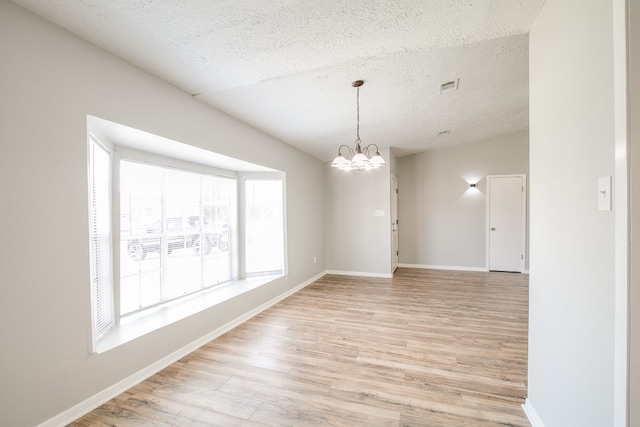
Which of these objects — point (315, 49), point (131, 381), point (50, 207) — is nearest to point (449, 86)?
point (315, 49)

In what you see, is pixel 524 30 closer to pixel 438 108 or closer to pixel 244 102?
pixel 438 108

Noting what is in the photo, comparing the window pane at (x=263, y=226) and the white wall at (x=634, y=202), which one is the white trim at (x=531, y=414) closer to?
the white wall at (x=634, y=202)

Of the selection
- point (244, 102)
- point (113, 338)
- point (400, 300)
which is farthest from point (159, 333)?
point (400, 300)

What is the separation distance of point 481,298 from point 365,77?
12.3ft

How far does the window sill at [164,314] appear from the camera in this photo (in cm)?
210

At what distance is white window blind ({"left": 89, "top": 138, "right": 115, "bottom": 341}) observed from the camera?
6.97ft

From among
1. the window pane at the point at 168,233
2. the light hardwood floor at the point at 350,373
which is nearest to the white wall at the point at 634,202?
the light hardwood floor at the point at 350,373

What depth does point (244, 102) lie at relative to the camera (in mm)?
2807

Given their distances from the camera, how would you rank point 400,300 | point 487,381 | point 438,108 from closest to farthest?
point 487,381 → point 438,108 → point 400,300

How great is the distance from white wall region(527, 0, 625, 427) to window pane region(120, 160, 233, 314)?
339 centimetres

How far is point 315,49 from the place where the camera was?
1.91 meters

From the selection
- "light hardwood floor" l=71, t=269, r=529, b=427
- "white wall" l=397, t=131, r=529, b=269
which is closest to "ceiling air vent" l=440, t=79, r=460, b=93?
"light hardwood floor" l=71, t=269, r=529, b=427

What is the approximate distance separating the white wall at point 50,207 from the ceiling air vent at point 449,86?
9.81ft

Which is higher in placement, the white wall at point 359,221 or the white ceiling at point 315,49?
the white ceiling at point 315,49
